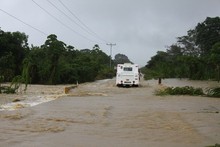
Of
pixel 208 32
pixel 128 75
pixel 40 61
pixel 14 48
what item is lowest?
pixel 128 75

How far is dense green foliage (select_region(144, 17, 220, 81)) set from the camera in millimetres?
65850

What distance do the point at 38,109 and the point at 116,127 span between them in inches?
258

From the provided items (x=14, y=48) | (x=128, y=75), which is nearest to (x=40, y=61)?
(x=14, y=48)

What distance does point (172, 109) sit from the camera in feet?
65.9

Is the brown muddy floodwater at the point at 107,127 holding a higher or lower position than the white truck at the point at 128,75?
lower

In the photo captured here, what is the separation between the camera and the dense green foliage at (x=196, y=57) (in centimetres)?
6585

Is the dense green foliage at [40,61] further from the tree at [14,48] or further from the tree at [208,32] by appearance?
the tree at [208,32]

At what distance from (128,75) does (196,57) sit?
26.5 meters

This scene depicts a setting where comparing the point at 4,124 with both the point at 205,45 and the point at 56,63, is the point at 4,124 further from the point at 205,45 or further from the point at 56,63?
the point at 205,45

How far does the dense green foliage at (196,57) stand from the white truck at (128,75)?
15.3 m

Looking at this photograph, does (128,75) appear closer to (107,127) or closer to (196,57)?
(196,57)

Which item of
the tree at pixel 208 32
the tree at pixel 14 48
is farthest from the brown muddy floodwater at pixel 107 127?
the tree at pixel 208 32

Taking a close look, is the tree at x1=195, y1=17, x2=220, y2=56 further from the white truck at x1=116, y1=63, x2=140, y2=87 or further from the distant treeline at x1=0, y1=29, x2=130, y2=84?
the white truck at x1=116, y1=63, x2=140, y2=87

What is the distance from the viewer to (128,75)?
44500 millimetres
